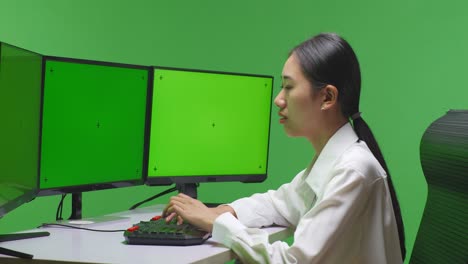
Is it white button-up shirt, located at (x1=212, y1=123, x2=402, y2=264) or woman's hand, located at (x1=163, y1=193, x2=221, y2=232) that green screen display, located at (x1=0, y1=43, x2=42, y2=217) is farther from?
white button-up shirt, located at (x1=212, y1=123, x2=402, y2=264)

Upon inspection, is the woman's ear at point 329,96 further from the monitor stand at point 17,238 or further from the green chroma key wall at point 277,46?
the green chroma key wall at point 277,46

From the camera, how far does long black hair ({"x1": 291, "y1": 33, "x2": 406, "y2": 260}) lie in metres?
1.63

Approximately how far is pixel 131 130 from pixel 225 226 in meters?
0.69

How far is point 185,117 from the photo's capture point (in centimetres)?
225

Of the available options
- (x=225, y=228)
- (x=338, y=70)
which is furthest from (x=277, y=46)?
(x=225, y=228)

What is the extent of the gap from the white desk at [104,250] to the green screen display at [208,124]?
0.55m

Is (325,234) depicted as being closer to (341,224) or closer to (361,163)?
(341,224)

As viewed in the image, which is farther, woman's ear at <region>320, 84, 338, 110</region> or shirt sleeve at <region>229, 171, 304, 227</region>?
shirt sleeve at <region>229, 171, 304, 227</region>

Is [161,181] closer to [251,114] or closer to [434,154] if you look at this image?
[251,114]

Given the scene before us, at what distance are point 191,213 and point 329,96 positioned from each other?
0.48m

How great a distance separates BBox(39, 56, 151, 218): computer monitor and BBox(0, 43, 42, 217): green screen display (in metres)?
0.07

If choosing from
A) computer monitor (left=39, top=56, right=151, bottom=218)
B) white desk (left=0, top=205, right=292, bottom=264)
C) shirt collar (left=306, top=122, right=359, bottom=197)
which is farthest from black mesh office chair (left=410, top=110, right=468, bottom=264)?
computer monitor (left=39, top=56, right=151, bottom=218)

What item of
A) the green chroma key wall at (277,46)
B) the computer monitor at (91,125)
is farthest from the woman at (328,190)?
the green chroma key wall at (277,46)

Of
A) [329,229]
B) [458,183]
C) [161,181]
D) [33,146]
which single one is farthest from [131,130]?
[458,183]
